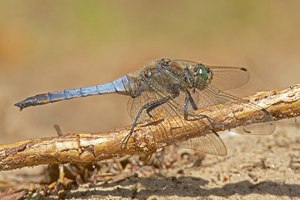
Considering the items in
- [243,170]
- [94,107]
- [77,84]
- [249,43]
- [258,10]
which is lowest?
[243,170]

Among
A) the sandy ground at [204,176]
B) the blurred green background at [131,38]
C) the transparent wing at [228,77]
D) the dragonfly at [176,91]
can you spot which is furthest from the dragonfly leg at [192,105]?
the blurred green background at [131,38]

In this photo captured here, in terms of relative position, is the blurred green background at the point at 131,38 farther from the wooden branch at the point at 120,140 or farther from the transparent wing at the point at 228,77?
the wooden branch at the point at 120,140

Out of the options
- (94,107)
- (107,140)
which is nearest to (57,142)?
(107,140)

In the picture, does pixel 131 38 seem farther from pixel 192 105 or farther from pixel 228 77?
pixel 192 105

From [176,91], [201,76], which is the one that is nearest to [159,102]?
[176,91]

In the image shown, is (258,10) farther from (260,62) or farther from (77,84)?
(77,84)

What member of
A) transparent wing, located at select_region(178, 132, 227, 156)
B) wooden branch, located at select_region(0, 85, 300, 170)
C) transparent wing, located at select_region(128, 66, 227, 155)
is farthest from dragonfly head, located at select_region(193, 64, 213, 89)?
wooden branch, located at select_region(0, 85, 300, 170)

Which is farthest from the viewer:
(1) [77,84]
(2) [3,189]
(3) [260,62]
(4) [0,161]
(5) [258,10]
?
(5) [258,10]

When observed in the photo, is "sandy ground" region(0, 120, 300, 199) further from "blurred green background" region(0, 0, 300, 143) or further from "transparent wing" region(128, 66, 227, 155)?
"blurred green background" region(0, 0, 300, 143)
